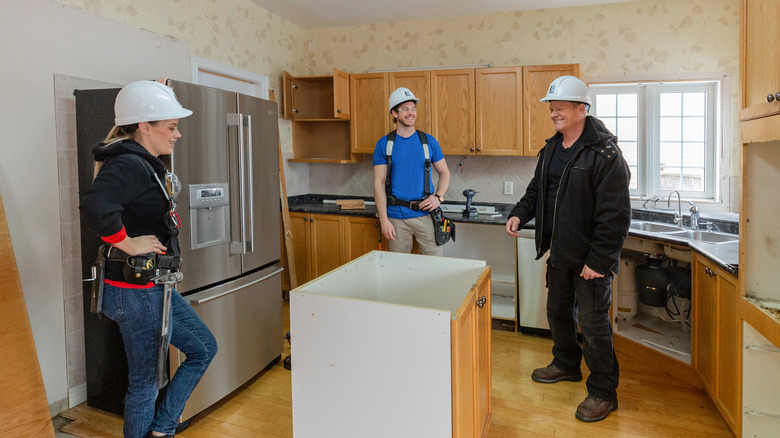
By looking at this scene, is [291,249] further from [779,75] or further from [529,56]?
[779,75]

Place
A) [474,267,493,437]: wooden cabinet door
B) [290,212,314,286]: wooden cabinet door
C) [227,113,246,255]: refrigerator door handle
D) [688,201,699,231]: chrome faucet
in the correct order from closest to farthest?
1. [474,267,493,437]: wooden cabinet door
2. [227,113,246,255]: refrigerator door handle
3. [688,201,699,231]: chrome faucet
4. [290,212,314,286]: wooden cabinet door

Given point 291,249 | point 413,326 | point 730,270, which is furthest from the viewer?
point 291,249

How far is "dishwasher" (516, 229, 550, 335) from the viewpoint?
3.41m

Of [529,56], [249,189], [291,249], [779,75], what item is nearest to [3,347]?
[249,189]

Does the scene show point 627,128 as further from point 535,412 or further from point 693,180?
point 535,412

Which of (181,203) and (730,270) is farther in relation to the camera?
(181,203)

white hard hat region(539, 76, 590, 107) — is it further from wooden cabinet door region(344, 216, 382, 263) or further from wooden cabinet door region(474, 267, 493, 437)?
wooden cabinet door region(344, 216, 382, 263)

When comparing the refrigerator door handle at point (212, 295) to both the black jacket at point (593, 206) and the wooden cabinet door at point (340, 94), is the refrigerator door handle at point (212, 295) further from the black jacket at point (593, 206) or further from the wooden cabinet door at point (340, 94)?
the wooden cabinet door at point (340, 94)

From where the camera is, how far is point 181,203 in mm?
2271

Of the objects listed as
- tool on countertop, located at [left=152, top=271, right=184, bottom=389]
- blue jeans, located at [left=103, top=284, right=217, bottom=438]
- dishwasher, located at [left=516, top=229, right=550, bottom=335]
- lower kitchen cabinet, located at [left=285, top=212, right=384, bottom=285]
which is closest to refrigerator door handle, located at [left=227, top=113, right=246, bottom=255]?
blue jeans, located at [left=103, top=284, right=217, bottom=438]

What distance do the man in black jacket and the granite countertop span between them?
535mm

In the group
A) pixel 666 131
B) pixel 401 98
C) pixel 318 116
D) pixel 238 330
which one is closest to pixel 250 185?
pixel 238 330

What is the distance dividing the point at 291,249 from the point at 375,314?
277cm

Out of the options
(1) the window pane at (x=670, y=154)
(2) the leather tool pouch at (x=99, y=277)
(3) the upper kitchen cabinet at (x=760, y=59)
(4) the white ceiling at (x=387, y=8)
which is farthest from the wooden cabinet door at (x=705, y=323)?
(2) the leather tool pouch at (x=99, y=277)
